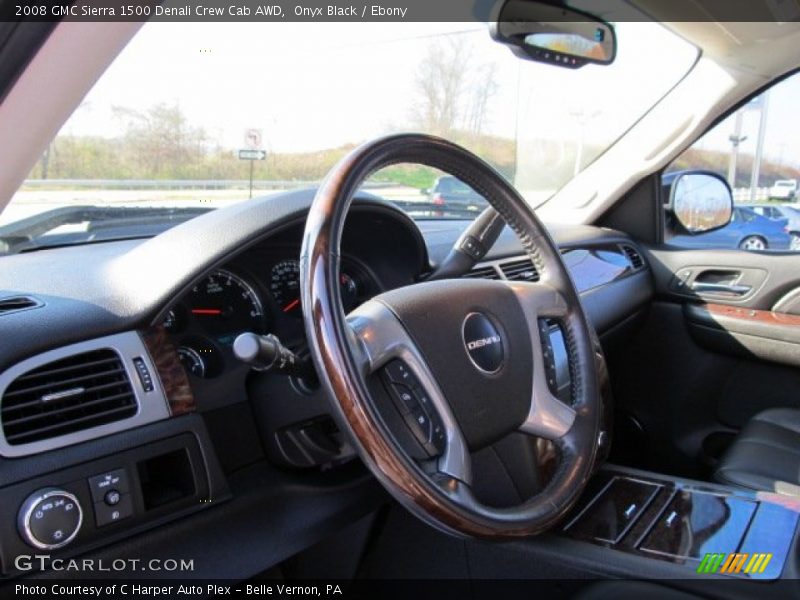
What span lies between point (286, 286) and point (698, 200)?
237 cm

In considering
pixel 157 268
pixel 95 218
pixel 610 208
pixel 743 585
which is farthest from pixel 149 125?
pixel 610 208

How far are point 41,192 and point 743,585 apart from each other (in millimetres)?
1634

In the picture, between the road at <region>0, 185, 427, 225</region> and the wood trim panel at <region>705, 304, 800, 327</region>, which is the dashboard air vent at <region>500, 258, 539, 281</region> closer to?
the road at <region>0, 185, 427, 225</region>

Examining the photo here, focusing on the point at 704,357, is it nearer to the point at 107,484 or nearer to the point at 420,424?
the point at 420,424

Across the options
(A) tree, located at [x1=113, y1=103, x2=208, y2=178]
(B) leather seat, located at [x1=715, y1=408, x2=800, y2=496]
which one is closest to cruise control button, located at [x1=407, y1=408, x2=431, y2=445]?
(A) tree, located at [x1=113, y1=103, x2=208, y2=178]

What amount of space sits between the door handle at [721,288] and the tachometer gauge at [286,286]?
6.62 feet

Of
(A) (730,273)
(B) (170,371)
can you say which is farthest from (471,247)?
(A) (730,273)

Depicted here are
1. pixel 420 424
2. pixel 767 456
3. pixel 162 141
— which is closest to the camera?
pixel 420 424

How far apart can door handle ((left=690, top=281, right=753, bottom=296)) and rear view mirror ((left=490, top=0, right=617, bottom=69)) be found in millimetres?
1130

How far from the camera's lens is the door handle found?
121 inches

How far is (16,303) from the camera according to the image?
4.74 feet

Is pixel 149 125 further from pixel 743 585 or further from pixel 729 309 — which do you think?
pixel 729 309

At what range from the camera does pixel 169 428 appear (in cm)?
147

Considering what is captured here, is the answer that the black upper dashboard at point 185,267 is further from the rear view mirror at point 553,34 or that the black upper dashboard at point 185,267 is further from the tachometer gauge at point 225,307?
the rear view mirror at point 553,34
